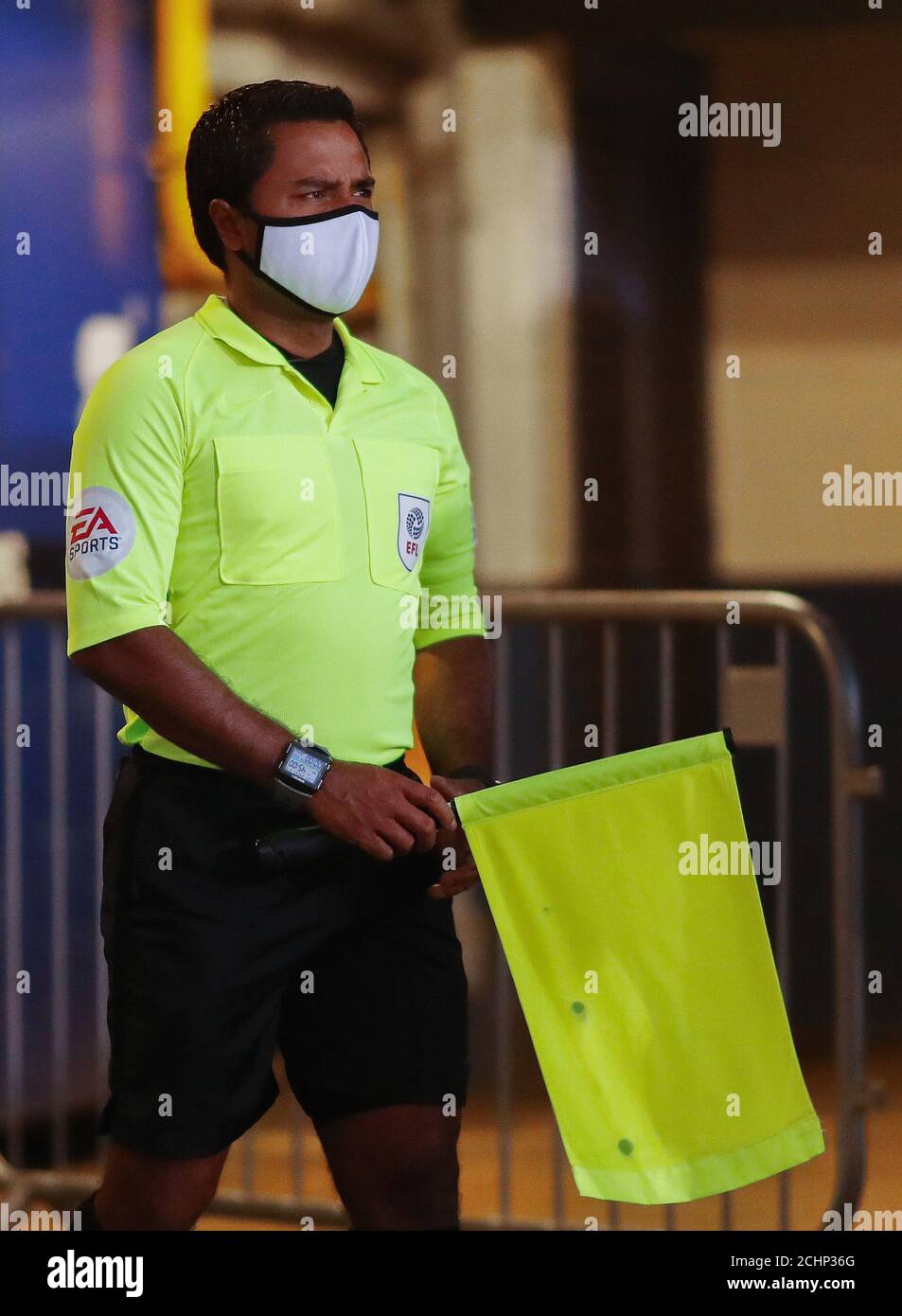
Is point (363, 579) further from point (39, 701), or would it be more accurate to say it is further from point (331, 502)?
point (39, 701)

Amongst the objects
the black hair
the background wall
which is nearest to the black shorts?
the black hair

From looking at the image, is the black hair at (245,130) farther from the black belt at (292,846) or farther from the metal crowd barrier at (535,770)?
the metal crowd barrier at (535,770)

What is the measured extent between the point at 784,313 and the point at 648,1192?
3.44 meters

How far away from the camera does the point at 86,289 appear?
188 inches

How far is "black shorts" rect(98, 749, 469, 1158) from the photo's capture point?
235cm

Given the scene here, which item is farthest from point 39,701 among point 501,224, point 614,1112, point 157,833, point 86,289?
point 614,1112

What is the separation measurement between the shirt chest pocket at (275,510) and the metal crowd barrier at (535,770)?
1.33 m

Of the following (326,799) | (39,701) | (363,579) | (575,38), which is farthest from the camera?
(575,38)

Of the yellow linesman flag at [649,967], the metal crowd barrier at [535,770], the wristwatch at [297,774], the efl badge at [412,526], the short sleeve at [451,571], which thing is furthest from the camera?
the metal crowd barrier at [535,770]

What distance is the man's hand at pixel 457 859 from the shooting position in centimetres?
245

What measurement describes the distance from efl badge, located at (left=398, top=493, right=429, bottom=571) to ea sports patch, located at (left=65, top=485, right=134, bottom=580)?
38 cm

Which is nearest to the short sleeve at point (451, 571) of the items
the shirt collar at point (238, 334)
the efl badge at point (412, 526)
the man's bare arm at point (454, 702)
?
the man's bare arm at point (454, 702)

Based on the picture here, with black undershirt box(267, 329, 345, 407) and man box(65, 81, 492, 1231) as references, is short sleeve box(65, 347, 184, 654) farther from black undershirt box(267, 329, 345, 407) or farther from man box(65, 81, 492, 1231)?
black undershirt box(267, 329, 345, 407)

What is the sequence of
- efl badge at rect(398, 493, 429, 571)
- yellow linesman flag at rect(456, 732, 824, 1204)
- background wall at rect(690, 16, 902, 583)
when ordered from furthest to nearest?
background wall at rect(690, 16, 902, 583) < efl badge at rect(398, 493, 429, 571) < yellow linesman flag at rect(456, 732, 824, 1204)
